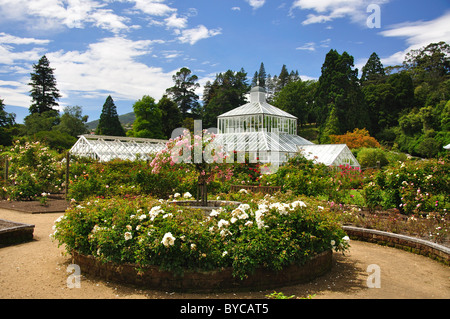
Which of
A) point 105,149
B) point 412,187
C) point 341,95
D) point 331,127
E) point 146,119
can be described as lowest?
point 412,187

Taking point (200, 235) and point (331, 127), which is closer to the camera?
point (200, 235)

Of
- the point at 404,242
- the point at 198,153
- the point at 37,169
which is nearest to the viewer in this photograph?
the point at 404,242

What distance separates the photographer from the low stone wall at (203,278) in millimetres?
4098

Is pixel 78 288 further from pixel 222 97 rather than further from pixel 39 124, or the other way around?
pixel 222 97

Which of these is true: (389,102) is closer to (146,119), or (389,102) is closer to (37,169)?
(146,119)

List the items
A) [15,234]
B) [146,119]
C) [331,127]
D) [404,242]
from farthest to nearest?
[146,119] → [331,127] → [15,234] → [404,242]

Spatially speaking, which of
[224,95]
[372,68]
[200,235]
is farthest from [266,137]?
[372,68]

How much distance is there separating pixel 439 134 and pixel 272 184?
30644 millimetres

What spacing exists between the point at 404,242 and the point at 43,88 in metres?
54.7

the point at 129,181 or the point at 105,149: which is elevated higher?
the point at 105,149

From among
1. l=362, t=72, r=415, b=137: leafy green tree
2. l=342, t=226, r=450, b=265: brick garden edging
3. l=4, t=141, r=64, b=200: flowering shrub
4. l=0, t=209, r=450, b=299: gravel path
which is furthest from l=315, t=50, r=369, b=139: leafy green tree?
l=0, t=209, r=450, b=299: gravel path

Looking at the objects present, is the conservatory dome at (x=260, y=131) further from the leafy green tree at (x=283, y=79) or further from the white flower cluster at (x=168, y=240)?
the leafy green tree at (x=283, y=79)

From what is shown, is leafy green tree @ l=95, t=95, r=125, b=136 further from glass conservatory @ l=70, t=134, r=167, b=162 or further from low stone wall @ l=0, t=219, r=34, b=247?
low stone wall @ l=0, t=219, r=34, b=247

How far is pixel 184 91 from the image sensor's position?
2191 inches
